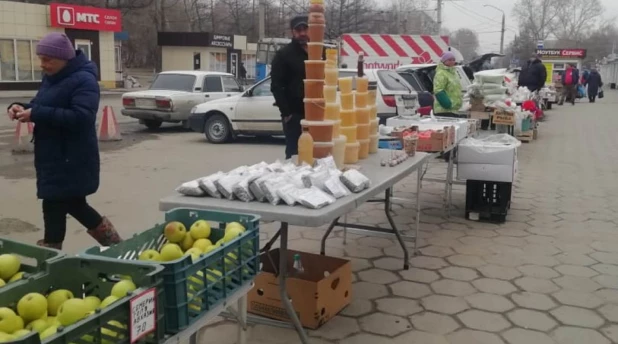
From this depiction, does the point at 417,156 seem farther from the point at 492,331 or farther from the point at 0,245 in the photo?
the point at 0,245

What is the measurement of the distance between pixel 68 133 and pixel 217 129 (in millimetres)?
8933

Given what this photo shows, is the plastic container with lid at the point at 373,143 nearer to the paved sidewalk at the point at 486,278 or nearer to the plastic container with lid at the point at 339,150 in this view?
the plastic container with lid at the point at 339,150

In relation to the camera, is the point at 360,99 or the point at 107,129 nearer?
the point at 360,99

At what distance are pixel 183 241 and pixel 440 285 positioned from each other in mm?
2539

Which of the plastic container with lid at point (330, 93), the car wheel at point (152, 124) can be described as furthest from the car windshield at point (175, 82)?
the plastic container with lid at point (330, 93)

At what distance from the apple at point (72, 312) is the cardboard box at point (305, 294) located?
1834 mm

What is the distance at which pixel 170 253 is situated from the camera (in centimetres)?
253

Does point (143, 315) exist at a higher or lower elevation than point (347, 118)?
lower

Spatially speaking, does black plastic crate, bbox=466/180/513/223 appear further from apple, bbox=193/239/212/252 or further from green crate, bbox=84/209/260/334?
apple, bbox=193/239/212/252

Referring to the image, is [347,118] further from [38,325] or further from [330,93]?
[38,325]

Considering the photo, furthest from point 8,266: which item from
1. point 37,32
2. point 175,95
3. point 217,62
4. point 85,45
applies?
point 217,62

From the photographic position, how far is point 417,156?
198 inches

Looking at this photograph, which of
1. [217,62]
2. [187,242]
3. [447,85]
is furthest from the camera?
[217,62]

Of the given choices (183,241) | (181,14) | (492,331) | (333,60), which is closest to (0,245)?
(183,241)
